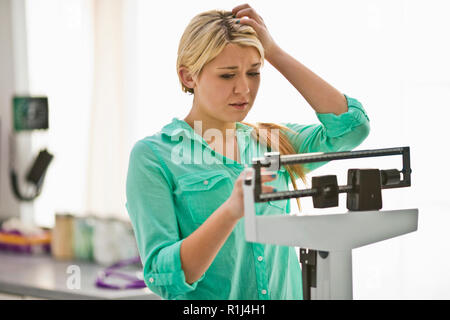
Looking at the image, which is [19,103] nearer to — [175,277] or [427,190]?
[427,190]

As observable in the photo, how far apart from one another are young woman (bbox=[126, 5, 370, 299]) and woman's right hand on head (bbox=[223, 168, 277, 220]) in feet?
0.45

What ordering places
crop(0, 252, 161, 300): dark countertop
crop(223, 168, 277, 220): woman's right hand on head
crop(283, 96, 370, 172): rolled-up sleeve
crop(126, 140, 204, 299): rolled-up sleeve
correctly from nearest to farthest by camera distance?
1. crop(223, 168, 277, 220): woman's right hand on head
2. crop(126, 140, 204, 299): rolled-up sleeve
3. crop(283, 96, 370, 172): rolled-up sleeve
4. crop(0, 252, 161, 300): dark countertop

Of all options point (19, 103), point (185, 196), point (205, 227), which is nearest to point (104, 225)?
point (19, 103)

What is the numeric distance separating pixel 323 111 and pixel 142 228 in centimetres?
43

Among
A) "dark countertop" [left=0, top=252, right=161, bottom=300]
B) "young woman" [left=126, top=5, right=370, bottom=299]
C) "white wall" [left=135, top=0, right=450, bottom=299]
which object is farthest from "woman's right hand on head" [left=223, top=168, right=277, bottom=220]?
"white wall" [left=135, top=0, right=450, bottom=299]

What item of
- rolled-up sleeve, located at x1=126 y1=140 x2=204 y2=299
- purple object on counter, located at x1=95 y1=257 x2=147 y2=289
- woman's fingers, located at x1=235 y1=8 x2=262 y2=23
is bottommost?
purple object on counter, located at x1=95 y1=257 x2=147 y2=289

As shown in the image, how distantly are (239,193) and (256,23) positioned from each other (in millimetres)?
424

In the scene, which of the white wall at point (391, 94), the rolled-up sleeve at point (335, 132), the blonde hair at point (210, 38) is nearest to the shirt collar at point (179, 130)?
the blonde hair at point (210, 38)

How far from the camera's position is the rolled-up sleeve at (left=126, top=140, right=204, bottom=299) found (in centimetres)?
93

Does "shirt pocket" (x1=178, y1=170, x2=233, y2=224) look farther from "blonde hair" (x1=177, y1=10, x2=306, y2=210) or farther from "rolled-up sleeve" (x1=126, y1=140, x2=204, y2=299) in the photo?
"blonde hair" (x1=177, y1=10, x2=306, y2=210)

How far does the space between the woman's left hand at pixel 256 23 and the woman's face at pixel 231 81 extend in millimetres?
65

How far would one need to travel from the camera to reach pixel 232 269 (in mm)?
1064

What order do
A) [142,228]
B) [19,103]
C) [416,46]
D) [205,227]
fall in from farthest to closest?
[19,103]
[416,46]
[142,228]
[205,227]

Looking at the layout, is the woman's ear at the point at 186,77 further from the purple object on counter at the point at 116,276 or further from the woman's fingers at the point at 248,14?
the purple object on counter at the point at 116,276
